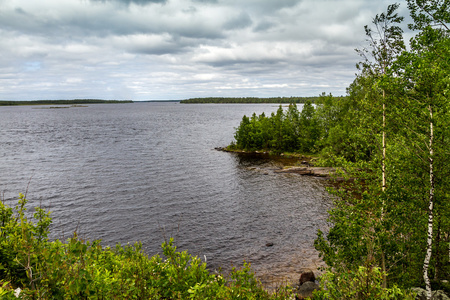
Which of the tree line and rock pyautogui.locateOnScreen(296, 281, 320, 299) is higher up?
the tree line

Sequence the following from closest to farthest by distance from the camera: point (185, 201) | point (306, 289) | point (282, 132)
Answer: point (306, 289)
point (185, 201)
point (282, 132)

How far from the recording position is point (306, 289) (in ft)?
69.9

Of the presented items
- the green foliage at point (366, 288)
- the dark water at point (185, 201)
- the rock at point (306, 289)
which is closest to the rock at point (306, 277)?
the rock at point (306, 289)

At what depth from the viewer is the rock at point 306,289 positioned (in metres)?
20.7

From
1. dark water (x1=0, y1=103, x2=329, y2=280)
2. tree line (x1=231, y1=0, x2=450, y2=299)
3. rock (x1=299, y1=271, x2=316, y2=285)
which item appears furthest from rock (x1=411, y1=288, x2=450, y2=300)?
dark water (x1=0, y1=103, x2=329, y2=280)

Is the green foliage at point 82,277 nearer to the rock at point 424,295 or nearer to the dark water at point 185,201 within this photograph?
the dark water at point 185,201

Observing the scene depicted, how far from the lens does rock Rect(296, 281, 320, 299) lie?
2073cm

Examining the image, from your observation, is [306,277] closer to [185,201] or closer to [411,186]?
[411,186]

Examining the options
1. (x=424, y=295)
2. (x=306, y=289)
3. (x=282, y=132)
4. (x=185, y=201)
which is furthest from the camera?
(x=282, y=132)

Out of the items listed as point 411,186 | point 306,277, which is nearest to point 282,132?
point 306,277

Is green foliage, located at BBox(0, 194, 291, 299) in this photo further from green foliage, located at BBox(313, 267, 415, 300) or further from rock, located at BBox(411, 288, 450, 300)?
rock, located at BBox(411, 288, 450, 300)

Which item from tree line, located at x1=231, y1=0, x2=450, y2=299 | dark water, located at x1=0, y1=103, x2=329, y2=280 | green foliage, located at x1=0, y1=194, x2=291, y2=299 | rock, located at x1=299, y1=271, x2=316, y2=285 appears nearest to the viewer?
green foliage, located at x1=0, y1=194, x2=291, y2=299

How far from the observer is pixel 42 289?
545 cm

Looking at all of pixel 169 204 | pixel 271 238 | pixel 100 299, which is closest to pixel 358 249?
pixel 100 299
